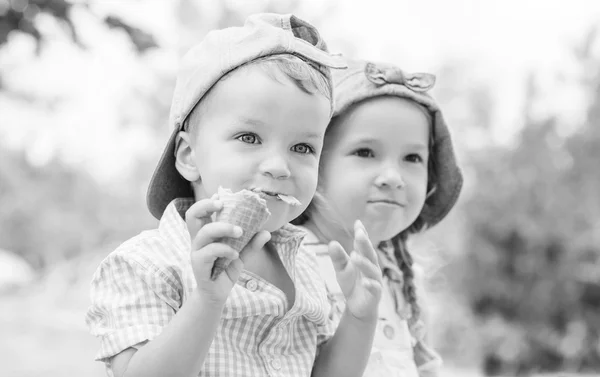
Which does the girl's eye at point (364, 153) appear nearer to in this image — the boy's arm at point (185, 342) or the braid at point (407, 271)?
the braid at point (407, 271)

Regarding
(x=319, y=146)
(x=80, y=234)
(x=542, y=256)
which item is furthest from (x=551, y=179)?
(x=80, y=234)

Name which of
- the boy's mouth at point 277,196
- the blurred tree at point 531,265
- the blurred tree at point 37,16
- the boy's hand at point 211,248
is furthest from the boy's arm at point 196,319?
the blurred tree at point 531,265

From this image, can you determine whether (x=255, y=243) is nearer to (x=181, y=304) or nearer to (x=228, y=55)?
(x=181, y=304)

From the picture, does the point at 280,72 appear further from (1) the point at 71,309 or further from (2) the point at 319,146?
(1) the point at 71,309

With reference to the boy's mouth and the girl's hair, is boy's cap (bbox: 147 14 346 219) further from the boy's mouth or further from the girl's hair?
the girl's hair

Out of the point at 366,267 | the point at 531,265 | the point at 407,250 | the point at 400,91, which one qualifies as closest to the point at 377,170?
the point at 400,91

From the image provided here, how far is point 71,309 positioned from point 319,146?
17.6 meters

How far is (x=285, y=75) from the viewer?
1.89 metres

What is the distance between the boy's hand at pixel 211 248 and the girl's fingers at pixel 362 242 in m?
0.35

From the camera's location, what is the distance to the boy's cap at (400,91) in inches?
106

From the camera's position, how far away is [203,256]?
1.59m

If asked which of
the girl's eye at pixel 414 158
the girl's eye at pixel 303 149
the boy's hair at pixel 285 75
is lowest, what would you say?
the girl's eye at pixel 303 149

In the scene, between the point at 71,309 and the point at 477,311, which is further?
the point at 71,309

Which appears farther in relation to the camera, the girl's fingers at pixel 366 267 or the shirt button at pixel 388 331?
the shirt button at pixel 388 331
